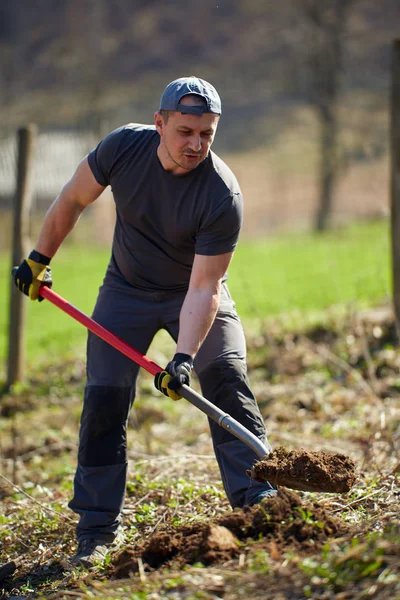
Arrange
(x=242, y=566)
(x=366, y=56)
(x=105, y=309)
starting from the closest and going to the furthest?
(x=242, y=566) < (x=105, y=309) < (x=366, y=56)

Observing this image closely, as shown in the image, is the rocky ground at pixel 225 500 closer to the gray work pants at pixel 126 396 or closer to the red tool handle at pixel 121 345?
the gray work pants at pixel 126 396

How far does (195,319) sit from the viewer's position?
12.8 feet

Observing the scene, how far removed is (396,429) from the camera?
5633 millimetres

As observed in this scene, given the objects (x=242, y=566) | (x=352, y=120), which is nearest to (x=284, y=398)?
(x=242, y=566)

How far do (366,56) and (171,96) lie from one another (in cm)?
3483

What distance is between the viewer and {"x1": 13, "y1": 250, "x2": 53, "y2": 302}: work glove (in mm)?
4473

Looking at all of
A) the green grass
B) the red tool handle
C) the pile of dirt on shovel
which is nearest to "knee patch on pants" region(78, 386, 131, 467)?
the red tool handle

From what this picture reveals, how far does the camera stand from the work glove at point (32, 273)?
4473 mm

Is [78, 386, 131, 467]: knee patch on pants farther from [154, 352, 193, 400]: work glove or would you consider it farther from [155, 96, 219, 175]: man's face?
[155, 96, 219, 175]: man's face

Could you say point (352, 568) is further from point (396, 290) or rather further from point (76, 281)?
point (76, 281)

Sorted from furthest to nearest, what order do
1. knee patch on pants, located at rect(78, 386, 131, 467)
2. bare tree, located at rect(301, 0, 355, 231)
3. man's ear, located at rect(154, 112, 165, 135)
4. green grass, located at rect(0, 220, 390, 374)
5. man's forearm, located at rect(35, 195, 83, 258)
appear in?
1. bare tree, located at rect(301, 0, 355, 231)
2. green grass, located at rect(0, 220, 390, 374)
3. man's forearm, located at rect(35, 195, 83, 258)
4. knee patch on pants, located at rect(78, 386, 131, 467)
5. man's ear, located at rect(154, 112, 165, 135)

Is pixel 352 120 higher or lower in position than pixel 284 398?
higher

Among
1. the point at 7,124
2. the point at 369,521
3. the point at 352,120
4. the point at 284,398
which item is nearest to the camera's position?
the point at 369,521

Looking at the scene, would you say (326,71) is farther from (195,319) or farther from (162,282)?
(195,319)
